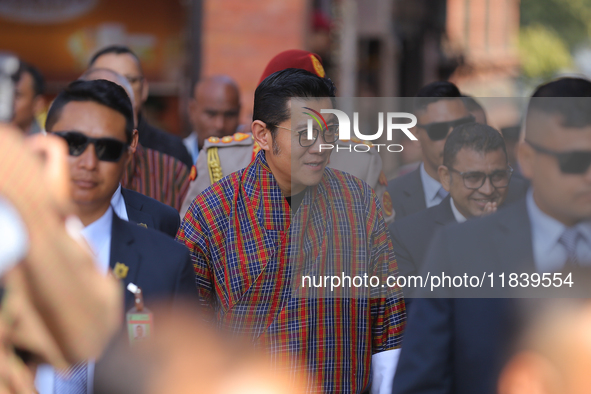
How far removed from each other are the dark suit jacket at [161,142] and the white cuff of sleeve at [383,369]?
94.3 inches

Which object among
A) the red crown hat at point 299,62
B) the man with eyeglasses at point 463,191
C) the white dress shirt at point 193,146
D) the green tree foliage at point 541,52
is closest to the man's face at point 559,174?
the man with eyeglasses at point 463,191

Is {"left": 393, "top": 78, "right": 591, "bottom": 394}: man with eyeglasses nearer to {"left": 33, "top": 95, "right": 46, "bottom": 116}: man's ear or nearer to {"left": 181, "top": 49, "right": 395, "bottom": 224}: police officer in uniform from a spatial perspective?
{"left": 181, "top": 49, "right": 395, "bottom": 224}: police officer in uniform

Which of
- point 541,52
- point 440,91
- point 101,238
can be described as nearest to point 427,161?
point 440,91

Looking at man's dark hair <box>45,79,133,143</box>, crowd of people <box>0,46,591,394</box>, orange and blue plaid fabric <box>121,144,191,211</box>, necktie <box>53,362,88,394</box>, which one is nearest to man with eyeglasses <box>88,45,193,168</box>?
orange and blue plaid fabric <box>121,144,191,211</box>

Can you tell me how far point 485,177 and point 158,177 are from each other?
183 cm

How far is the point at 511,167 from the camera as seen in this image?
273 cm

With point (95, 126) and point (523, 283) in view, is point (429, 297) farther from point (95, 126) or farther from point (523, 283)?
point (95, 126)

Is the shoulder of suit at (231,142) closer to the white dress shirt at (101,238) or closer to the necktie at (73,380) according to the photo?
the white dress shirt at (101,238)

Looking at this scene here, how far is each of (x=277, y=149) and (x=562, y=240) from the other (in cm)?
113

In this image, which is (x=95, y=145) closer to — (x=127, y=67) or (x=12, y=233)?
(x=12, y=233)

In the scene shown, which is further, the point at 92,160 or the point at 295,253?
the point at 295,253

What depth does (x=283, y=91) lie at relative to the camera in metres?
2.73

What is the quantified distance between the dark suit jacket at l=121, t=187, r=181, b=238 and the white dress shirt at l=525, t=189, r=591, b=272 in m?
1.59

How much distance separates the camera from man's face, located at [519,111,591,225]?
194cm
